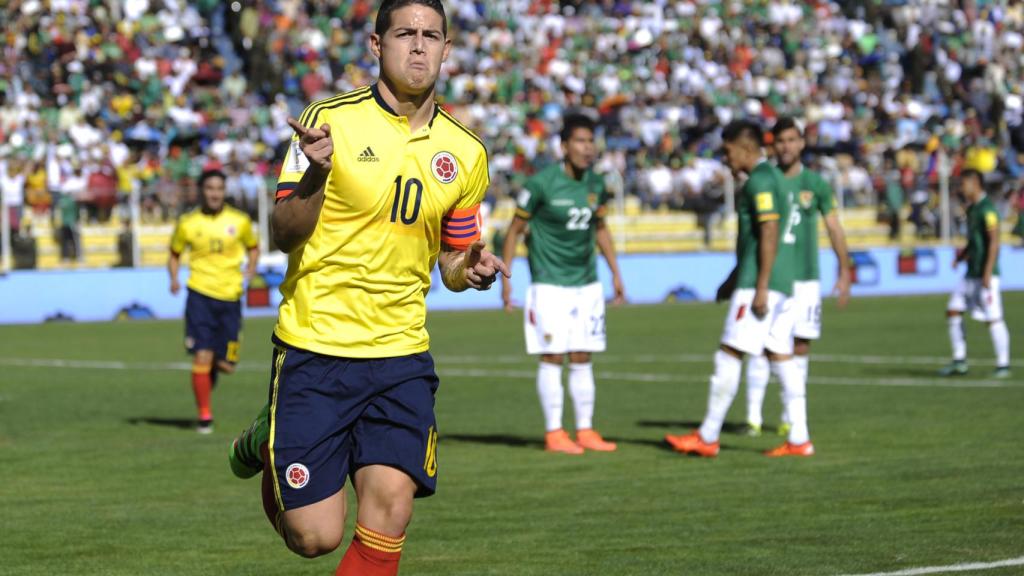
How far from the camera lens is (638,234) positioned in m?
36.2

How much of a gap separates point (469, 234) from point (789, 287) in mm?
6699

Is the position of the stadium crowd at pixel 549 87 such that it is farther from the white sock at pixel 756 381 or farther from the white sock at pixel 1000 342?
the white sock at pixel 756 381

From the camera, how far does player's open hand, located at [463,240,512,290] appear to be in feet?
19.9

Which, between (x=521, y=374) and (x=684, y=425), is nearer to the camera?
(x=684, y=425)

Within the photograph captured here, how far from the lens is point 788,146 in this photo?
42.3 feet

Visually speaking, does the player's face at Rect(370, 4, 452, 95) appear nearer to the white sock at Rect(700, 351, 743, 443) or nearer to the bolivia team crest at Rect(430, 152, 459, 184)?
the bolivia team crest at Rect(430, 152, 459, 184)

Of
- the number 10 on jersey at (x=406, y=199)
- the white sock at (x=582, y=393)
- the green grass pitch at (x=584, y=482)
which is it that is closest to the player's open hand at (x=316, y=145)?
the number 10 on jersey at (x=406, y=199)

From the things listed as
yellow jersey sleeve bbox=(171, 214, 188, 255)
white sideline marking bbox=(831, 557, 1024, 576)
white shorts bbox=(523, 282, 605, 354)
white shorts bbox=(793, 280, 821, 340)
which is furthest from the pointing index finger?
yellow jersey sleeve bbox=(171, 214, 188, 255)

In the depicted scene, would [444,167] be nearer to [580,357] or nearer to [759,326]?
[759,326]

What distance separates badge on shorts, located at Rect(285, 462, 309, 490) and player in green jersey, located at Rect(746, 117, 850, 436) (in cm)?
737

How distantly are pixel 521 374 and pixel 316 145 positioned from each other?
15007mm

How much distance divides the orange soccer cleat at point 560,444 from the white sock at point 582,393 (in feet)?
0.61

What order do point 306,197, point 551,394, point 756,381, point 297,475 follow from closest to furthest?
1. point 306,197
2. point 297,475
3. point 551,394
4. point 756,381

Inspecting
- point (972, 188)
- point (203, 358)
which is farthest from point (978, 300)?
point (203, 358)
